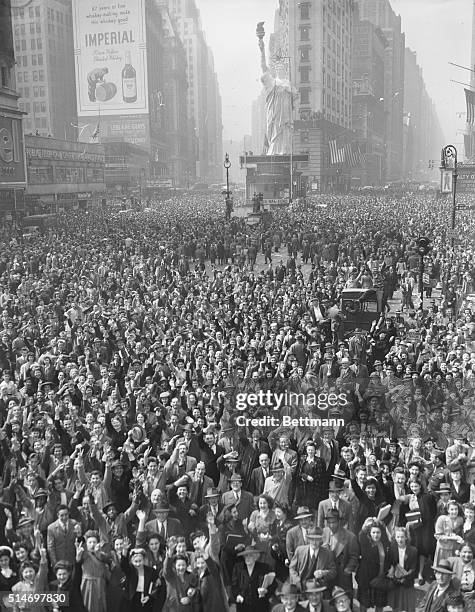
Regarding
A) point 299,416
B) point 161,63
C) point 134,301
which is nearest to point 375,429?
point 299,416

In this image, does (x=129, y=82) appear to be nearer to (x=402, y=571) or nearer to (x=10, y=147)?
(x=10, y=147)

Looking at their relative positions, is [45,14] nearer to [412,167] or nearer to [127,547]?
[127,547]

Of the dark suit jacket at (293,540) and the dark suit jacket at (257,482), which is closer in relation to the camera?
the dark suit jacket at (293,540)

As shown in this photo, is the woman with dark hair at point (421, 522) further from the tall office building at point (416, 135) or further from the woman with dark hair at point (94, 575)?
the tall office building at point (416, 135)

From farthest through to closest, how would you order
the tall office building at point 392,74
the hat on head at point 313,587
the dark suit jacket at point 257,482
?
the tall office building at point 392,74, the dark suit jacket at point 257,482, the hat on head at point 313,587

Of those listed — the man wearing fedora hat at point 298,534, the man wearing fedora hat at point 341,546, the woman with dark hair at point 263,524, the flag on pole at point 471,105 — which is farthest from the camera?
the flag on pole at point 471,105

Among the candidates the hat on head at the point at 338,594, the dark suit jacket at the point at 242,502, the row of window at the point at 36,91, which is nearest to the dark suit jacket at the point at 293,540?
the dark suit jacket at the point at 242,502

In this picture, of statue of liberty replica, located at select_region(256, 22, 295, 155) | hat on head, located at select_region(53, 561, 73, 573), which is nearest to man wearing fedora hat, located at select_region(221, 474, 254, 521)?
hat on head, located at select_region(53, 561, 73, 573)
